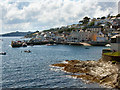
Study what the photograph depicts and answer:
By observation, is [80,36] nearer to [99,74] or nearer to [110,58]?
[110,58]

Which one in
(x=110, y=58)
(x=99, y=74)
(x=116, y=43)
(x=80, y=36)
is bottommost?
(x=99, y=74)

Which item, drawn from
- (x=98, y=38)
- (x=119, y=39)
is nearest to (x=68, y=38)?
(x=98, y=38)

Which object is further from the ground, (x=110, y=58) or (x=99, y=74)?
(x=110, y=58)

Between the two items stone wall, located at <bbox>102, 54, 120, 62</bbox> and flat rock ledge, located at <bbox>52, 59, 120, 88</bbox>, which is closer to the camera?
flat rock ledge, located at <bbox>52, 59, 120, 88</bbox>

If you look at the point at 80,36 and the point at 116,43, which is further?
the point at 80,36

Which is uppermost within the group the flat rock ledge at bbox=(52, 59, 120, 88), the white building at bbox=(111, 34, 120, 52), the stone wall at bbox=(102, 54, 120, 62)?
the white building at bbox=(111, 34, 120, 52)

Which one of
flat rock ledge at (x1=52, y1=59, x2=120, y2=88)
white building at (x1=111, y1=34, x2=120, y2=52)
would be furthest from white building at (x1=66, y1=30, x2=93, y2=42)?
flat rock ledge at (x1=52, y1=59, x2=120, y2=88)

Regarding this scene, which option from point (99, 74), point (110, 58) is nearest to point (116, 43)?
point (110, 58)

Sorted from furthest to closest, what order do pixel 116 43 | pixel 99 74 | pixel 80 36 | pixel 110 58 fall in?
pixel 80 36 < pixel 116 43 < pixel 110 58 < pixel 99 74

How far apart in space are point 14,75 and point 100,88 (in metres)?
16.5

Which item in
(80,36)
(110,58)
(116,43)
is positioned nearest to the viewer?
(110,58)

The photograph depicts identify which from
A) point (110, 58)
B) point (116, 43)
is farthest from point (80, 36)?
point (110, 58)

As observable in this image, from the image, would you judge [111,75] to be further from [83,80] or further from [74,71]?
[74,71]

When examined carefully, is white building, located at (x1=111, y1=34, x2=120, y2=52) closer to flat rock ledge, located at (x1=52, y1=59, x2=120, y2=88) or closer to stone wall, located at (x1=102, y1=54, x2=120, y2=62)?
stone wall, located at (x1=102, y1=54, x2=120, y2=62)
